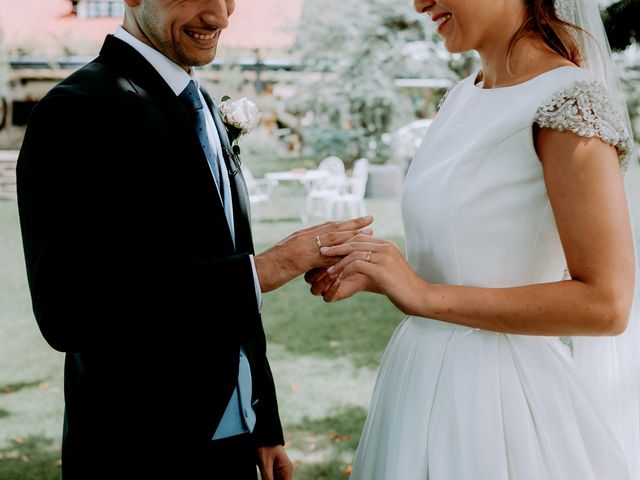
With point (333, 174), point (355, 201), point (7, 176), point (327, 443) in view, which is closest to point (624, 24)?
point (327, 443)

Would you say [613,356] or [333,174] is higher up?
[333,174]

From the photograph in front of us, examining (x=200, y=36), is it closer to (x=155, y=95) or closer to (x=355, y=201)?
(x=155, y=95)

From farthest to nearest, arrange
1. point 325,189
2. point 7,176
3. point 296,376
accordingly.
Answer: point 7,176 → point 325,189 → point 296,376

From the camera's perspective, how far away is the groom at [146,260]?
5.56 ft

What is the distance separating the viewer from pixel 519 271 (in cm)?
193

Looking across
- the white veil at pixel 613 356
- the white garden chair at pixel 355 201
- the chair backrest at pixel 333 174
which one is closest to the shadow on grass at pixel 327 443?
the white veil at pixel 613 356

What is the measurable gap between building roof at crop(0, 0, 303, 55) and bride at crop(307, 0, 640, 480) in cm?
1797

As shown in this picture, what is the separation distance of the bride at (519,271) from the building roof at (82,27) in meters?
18.0

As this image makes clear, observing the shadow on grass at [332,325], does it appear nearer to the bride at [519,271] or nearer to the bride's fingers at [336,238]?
the bride at [519,271]

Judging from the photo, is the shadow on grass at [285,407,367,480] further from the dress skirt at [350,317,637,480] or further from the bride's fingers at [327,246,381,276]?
the bride's fingers at [327,246,381,276]

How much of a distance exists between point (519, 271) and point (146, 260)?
3.24 feet

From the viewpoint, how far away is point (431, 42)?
17953mm

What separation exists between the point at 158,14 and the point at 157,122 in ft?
1.10

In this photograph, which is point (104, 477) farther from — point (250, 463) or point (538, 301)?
point (538, 301)
